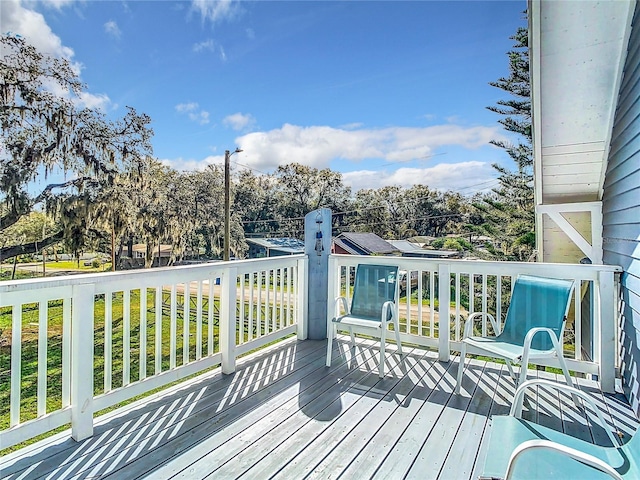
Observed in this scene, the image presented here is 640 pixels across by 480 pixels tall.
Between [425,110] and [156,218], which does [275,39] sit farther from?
[425,110]

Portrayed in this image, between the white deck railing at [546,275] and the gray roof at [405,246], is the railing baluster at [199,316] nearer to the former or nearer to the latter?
the white deck railing at [546,275]

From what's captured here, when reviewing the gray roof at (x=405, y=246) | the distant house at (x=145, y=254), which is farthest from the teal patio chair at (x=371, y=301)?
the gray roof at (x=405, y=246)

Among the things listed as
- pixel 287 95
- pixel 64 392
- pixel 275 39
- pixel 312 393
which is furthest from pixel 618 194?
pixel 287 95

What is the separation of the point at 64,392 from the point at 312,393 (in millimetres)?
1594

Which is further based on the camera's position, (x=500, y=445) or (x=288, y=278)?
(x=288, y=278)

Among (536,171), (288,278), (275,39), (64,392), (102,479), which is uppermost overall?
(275,39)

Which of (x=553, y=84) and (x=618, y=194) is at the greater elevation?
(x=553, y=84)

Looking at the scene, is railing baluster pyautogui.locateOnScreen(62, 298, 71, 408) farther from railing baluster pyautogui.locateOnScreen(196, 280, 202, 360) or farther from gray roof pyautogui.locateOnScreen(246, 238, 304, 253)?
gray roof pyautogui.locateOnScreen(246, 238, 304, 253)

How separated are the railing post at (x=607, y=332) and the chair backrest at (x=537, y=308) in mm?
420

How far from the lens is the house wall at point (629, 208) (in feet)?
8.26

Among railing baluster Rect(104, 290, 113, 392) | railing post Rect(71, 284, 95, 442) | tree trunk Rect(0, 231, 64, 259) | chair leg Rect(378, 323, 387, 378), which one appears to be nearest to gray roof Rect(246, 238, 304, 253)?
tree trunk Rect(0, 231, 64, 259)

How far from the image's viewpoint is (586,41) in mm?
2762

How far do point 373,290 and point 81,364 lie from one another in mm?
2444

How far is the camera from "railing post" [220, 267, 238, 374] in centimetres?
312
